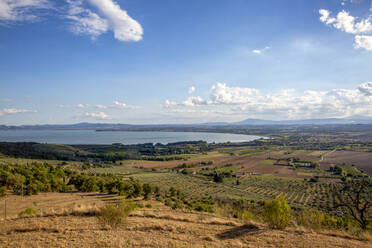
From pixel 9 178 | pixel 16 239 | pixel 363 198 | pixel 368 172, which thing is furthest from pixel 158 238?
pixel 368 172

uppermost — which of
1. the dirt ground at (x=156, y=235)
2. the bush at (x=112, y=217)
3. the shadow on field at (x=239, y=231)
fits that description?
the bush at (x=112, y=217)

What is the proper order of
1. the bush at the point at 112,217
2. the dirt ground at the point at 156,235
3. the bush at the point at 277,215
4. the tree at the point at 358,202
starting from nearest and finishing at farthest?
the dirt ground at the point at 156,235 < the tree at the point at 358,202 < the bush at the point at 112,217 < the bush at the point at 277,215

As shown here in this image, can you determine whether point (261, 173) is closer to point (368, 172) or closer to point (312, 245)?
point (368, 172)

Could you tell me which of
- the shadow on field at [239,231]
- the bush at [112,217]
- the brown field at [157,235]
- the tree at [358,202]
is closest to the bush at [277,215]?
the brown field at [157,235]

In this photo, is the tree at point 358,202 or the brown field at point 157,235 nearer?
the brown field at point 157,235

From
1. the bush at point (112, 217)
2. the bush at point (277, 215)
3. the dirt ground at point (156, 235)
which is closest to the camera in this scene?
the dirt ground at point (156, 235)

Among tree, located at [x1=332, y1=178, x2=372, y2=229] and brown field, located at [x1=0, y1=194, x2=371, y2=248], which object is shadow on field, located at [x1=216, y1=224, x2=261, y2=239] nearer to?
brown field, located at [x1=0, y1=194, x2=371, y2=248]

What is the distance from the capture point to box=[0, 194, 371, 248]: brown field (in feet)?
42.4

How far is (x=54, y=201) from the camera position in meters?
29.0

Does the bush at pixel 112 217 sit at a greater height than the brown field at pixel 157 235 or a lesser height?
greater

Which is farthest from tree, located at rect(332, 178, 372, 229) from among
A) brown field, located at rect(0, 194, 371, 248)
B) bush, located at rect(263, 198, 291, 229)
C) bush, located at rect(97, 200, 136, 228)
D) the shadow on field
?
bush, located at rect(97, 200, 136, 228)

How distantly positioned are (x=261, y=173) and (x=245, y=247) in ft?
275

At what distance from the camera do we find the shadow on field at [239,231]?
571 inches

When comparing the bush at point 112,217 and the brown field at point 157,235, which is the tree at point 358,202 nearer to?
the brown field at point 157,235
